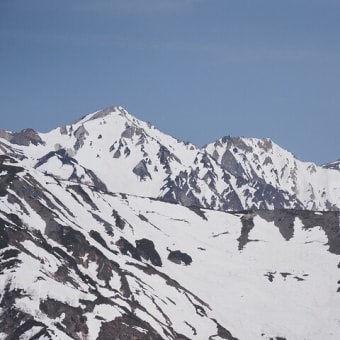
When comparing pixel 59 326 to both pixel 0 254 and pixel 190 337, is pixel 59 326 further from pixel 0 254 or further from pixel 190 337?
pixel 190 337

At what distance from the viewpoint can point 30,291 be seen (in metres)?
166

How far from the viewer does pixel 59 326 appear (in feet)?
528

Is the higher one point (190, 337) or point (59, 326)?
point (190, 337)

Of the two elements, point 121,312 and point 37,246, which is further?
point 37,246

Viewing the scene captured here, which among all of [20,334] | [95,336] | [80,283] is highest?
[80,283]

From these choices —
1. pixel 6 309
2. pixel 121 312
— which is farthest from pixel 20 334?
pixel 121 312

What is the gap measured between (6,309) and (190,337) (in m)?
51.3

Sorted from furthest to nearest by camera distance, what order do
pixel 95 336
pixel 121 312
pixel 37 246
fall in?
pixel 37 246, pixel 121 312, pixel 95 336

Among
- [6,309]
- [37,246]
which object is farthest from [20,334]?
[37,246]

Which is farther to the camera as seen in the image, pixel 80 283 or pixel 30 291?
pixel 80 283

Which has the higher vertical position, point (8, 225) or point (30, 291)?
point (8, 225)

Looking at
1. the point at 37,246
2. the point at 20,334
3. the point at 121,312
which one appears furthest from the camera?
the point at 37,246

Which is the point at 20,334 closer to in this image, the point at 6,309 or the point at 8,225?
the point at 6,309

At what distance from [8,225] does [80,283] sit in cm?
2082
